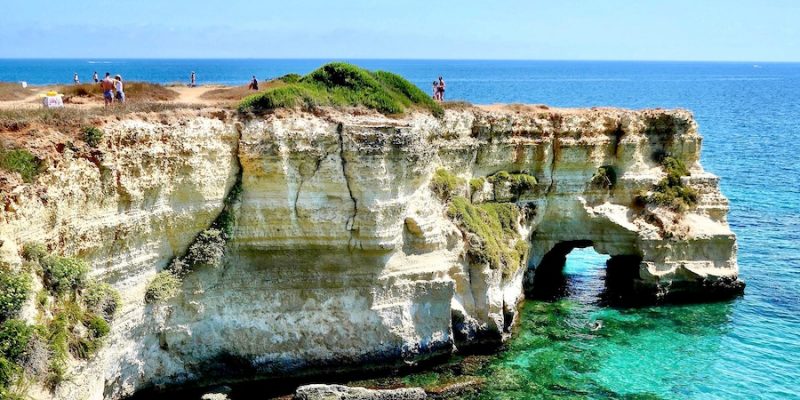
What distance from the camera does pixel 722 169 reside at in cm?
6141

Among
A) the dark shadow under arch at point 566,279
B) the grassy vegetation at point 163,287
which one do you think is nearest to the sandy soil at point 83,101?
the grassy vegetation at point 163,287

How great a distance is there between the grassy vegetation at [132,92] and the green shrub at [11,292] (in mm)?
14552

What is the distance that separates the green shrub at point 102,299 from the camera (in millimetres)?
20328

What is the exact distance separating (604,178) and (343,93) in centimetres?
1390

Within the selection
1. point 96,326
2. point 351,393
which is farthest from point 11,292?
point 351,393

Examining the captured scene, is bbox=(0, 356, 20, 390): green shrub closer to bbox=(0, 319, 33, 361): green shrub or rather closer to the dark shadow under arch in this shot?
bbox=(0, 319, 33, 361): green shrub

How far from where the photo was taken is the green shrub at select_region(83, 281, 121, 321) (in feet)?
66.7

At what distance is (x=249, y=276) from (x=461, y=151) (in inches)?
437

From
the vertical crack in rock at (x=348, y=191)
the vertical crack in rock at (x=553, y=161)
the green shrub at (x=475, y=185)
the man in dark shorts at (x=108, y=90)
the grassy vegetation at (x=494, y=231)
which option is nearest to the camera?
the vertical crack in rock at (x=348, y=191)

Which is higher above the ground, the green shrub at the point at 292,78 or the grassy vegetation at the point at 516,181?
the green shrub at the point at 292,78

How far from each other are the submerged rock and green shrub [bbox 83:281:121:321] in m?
6.48

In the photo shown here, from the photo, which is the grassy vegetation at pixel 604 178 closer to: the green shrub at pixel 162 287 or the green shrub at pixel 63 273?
the green shrub at pixel 162 287

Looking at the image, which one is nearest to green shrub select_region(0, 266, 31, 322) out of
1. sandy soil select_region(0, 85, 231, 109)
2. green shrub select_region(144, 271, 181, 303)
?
green shrub select_region(144, 271, 181, 303)

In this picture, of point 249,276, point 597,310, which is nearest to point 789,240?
point 597,310
